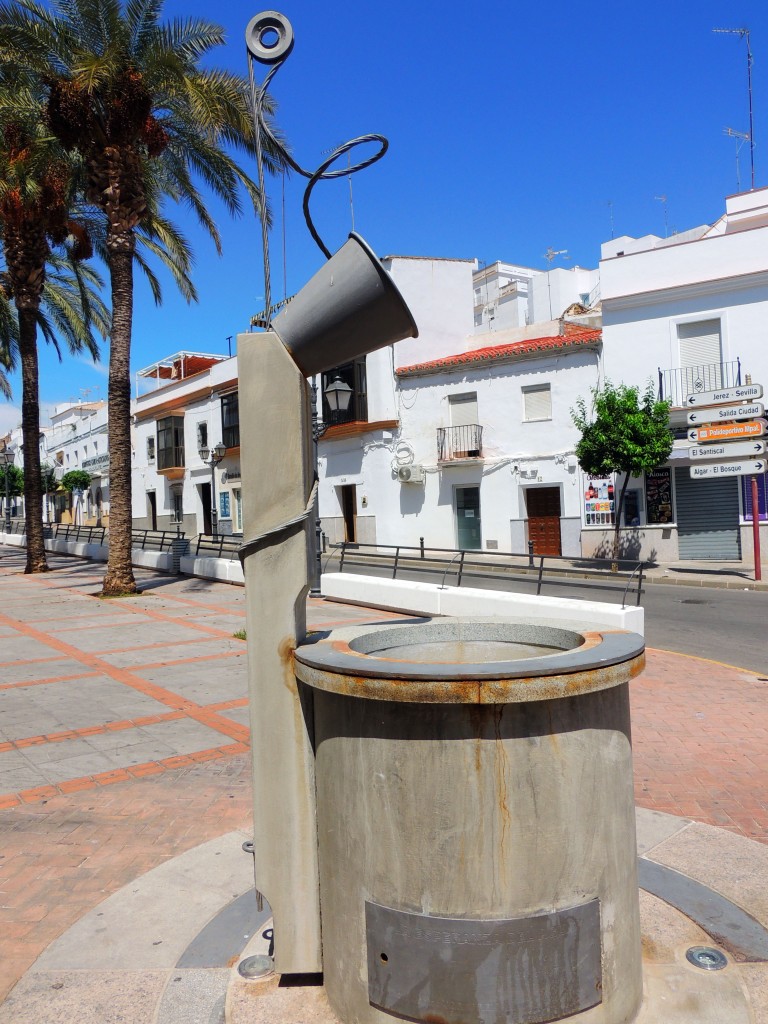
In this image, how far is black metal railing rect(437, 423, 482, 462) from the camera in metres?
25.1

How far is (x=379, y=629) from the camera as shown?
10.4 ft

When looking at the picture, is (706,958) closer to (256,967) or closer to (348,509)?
(256,967)

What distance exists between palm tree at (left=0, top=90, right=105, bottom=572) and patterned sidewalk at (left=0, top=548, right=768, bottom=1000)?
34.7ft

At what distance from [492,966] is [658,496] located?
2030 centimetres

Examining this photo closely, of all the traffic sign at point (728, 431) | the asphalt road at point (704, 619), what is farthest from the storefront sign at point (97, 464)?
the traffic sign at point (728, 431)

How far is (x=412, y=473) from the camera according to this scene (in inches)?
1037

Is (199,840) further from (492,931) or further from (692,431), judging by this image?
(692,431)

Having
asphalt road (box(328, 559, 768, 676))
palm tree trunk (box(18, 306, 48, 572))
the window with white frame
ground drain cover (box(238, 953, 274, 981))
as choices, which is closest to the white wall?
the window with white frame

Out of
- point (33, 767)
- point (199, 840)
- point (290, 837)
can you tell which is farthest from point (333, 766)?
point (33, 767)

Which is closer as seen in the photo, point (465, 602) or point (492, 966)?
point (492, 966)

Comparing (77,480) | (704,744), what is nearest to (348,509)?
(704,744)

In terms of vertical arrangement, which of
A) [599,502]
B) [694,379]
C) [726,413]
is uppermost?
[694,379]

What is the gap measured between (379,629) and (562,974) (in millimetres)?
1364

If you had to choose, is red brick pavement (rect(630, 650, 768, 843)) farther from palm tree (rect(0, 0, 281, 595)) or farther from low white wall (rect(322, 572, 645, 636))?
palm tree (rect(0, 0, 281, 595))
